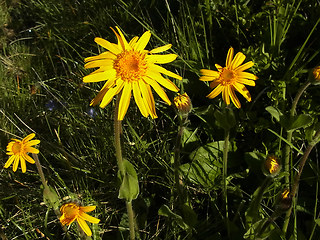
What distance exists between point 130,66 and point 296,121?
0.80 m

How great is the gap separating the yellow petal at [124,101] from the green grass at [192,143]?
0.49 metres

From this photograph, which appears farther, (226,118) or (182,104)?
(226,118)

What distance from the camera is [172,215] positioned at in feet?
5.44

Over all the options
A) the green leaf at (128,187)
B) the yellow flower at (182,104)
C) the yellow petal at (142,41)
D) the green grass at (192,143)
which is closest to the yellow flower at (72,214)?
the green leaf at (128,187)

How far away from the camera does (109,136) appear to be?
196 cm

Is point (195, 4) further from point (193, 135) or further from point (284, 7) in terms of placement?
point (193, 135)

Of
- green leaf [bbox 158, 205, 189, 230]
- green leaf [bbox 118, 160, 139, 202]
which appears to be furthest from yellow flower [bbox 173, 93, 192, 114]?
green leaf [bbox 158, 205, 189, 230]

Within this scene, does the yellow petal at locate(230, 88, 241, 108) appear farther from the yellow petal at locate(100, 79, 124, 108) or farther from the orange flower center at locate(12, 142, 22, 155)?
the orange flower center at locate(12, 142, 22, 155)

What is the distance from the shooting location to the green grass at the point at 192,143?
1785mm

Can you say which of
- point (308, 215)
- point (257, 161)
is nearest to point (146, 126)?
point (257, 161)

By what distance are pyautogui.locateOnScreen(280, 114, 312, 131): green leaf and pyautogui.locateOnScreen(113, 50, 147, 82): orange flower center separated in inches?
28.3

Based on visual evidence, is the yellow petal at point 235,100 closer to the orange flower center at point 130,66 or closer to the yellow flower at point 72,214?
the orange flower center at point 130,66

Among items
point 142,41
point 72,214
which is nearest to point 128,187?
point 72,214

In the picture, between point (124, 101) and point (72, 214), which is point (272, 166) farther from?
point (72, 214)
